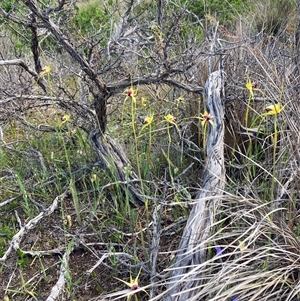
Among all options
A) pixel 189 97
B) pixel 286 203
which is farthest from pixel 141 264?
pixel 189 97

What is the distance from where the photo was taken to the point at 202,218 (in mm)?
1737

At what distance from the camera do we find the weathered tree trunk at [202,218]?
156cm

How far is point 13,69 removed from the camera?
389cm

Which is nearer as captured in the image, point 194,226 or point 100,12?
point 194,226

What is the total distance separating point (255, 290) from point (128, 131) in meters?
1.53

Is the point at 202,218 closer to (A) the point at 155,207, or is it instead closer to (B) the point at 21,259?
(A) the point at 155,207

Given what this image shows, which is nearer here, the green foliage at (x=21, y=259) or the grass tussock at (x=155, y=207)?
the grass tussock at (x=155, y=207)

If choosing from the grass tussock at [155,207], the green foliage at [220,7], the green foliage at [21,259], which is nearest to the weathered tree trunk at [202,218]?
the grass tussock at [155,207]

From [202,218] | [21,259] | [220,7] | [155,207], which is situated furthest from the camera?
[220,7]

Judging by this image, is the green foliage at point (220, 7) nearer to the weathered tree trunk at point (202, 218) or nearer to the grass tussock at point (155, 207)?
the grass tussock at point (155, 207)

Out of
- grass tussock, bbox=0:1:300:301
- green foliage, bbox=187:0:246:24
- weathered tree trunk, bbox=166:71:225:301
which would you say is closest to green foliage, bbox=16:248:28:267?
grass tussock, bbox=0:1:300:301

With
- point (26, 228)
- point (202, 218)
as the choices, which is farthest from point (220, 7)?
point (202, 218)

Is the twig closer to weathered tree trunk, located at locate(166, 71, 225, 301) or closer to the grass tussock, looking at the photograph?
the grass tussock

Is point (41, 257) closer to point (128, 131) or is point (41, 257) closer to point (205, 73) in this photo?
point (128, 131)
